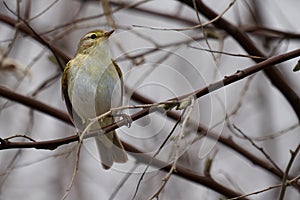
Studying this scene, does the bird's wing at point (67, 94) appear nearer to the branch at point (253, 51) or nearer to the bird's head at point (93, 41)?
the bird's head at point (93, 41)

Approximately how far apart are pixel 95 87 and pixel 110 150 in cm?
38

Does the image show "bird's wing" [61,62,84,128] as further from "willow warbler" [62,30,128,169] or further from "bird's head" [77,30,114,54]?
"bird's head" [77,30,114,54]

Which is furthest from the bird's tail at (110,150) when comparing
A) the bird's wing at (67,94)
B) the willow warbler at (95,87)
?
the bird's wing at (67,94)

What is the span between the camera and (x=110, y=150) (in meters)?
3.23

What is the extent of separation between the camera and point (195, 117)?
2836 mm

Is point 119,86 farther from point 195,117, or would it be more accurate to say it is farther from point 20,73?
point 20,73

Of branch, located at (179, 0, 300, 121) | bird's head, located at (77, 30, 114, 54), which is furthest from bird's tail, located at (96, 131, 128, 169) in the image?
branch, located at (179, 0, 300, 121)

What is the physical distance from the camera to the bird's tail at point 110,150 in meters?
3.13

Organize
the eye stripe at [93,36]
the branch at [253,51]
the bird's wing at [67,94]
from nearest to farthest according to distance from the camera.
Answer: the branch at [253,51] < the bird's wing at [67,94] < the eye stripe at [93,36]

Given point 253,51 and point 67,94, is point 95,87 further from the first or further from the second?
point 253,51

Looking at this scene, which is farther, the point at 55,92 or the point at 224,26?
the point at 55,92

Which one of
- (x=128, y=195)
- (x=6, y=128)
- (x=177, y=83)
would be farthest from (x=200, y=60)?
(x=6, y=128)

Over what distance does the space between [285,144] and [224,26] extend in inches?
97.9

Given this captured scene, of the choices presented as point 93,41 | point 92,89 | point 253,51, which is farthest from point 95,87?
point 253,51
